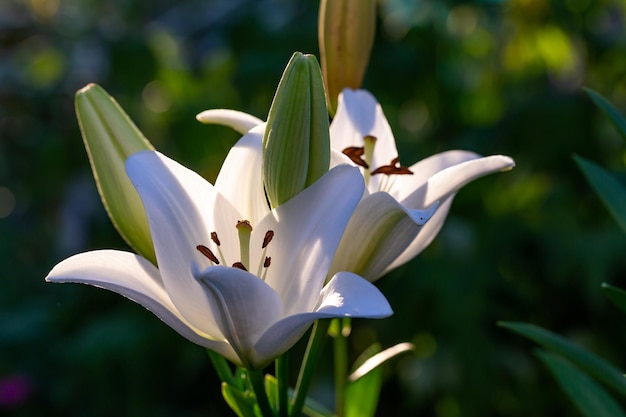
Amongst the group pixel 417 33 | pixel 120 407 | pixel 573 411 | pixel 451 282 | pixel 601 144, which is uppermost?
pixel 417 33

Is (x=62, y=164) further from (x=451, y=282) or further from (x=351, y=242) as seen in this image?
(x=351, y=242)

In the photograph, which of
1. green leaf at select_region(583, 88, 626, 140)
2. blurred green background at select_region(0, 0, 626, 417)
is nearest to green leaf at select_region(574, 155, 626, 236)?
green leaf at select_region(583, 88, 626, 140)

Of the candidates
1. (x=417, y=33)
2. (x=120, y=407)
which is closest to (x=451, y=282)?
(x=417, y=33)

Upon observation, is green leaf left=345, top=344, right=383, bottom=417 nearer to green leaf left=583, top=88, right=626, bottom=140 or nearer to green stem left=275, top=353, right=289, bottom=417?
green stem left=275, top=353, right=289, bottom=417

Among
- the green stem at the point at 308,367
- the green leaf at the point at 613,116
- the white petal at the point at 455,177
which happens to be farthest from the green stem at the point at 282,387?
the green leaf at the point at 613,116

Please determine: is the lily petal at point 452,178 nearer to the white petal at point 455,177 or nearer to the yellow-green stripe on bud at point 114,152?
the white petal at point 455,177

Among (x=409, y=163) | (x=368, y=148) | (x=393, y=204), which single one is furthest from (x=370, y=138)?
(x=409, y=163)
